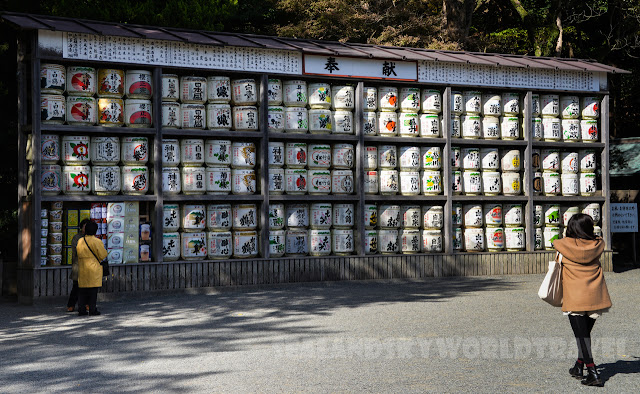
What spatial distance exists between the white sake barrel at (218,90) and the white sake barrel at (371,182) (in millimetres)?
3272

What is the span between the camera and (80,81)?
13.0m

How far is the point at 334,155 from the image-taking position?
15227 mm

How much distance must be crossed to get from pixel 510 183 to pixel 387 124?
316 cm

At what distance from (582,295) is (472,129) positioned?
31.6 feet

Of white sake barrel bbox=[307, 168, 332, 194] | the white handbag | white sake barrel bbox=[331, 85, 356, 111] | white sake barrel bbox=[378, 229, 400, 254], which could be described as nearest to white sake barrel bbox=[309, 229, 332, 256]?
white sake barrel bbox=[307, 168, 332, 194]

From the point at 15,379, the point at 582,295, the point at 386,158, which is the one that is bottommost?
the point at 15,379

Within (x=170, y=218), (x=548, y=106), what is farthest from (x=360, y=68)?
(x=170, y=218)

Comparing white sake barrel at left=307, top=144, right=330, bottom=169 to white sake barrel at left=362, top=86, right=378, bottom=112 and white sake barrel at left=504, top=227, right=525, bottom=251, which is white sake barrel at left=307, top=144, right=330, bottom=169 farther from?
white sake barrel at left=504, top=227, right=525, bottom=251

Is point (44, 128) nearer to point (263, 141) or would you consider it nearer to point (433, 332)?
point (263, 141)

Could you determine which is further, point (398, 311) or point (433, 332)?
point (398, 311)

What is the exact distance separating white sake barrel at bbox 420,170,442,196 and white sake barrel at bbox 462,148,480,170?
743 mm

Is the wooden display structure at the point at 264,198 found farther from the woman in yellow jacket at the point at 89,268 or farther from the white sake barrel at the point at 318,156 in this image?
the woman in yellow jacket at the point at 89,268

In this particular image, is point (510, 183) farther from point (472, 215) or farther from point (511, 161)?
point (472, 215)

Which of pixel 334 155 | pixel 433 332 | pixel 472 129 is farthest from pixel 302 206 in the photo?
pixel 433 332
